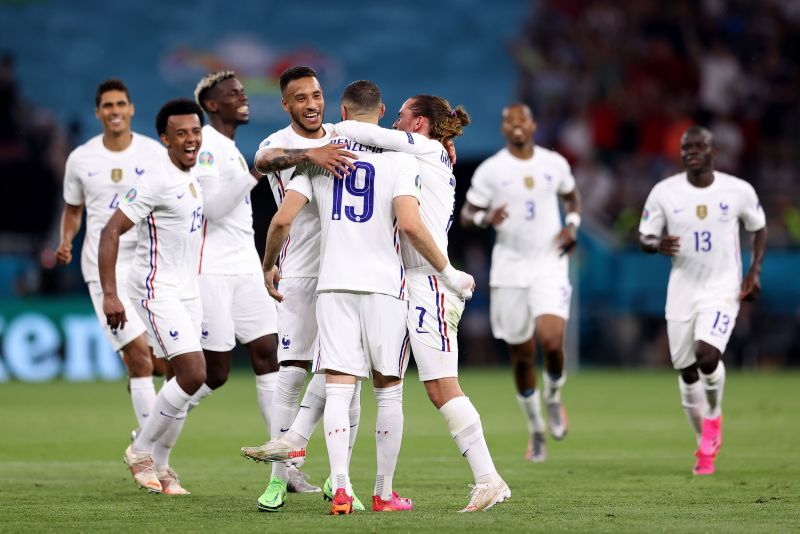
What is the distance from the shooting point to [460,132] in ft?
26.7

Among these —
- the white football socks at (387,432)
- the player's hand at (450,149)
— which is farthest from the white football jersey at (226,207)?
the white football socks at (387,432)

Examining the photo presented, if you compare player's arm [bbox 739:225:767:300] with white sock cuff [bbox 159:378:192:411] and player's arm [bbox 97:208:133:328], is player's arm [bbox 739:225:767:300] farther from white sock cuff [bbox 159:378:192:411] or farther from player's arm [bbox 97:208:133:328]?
player's arm [bbox 97:208:133:328]

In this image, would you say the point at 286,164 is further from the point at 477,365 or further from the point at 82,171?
the point at 477,365

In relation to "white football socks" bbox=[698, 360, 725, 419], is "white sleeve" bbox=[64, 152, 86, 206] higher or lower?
higher

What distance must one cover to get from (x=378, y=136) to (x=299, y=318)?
1.32m

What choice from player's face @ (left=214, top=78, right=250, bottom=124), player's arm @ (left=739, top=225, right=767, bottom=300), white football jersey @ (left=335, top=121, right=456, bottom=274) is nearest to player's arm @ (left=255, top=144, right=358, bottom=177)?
white football jersey @ (left=335, top=121, right=456, bottom=274)

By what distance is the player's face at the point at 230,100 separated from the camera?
9.75 meters

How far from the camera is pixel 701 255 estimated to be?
425 inches

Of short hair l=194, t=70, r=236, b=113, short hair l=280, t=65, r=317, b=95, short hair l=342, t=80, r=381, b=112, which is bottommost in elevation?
short hair l=342, t=80, r=381, b=112

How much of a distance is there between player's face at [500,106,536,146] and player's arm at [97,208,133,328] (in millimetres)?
4613

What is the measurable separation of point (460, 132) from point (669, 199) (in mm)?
3311

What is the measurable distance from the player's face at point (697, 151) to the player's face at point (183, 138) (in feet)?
13.1

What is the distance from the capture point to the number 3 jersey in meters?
10.8

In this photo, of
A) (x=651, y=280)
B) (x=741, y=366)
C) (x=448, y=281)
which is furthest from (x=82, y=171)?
(x=741, y=366)
